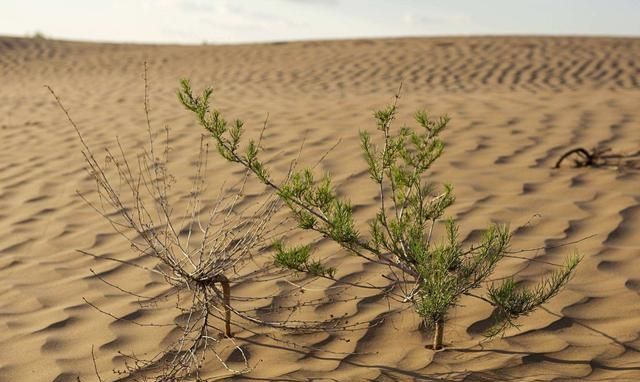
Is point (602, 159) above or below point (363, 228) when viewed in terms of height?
above

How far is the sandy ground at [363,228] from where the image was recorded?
123 inches

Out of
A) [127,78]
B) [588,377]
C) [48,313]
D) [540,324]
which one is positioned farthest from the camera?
[127,78]

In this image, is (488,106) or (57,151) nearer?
(57,151)

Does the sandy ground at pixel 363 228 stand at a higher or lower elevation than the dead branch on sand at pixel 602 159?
lower

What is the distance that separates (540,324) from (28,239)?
2.88 meters

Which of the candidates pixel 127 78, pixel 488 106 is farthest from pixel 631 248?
pixel 127 78

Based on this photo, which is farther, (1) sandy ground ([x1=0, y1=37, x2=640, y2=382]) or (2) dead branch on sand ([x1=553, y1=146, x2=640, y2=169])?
(2) dead branch on sand ([x1=553, y1=146, x2=640, y2=169])

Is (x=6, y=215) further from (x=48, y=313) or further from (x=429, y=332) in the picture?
(x=429, y=332)

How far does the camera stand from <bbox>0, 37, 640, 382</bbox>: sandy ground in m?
3.13

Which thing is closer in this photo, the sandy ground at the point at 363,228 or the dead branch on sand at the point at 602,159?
the sandy ground at the point at 363,228

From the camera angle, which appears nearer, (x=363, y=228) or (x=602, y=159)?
(x=363, y=228)

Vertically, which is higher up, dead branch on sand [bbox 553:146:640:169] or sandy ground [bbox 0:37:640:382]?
dead branch on sand [bbox 553:146:640:169]

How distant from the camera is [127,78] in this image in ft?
49.9

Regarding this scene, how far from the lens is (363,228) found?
4.54m
